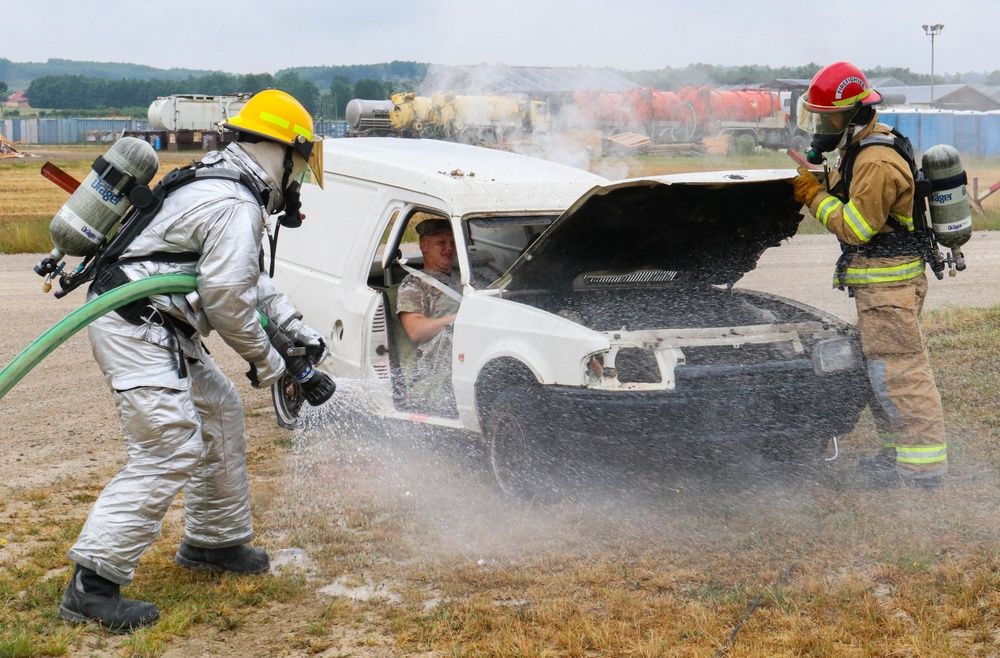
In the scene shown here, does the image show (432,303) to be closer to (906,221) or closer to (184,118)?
(906,221)

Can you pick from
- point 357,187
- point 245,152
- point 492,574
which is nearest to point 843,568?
point 492,574

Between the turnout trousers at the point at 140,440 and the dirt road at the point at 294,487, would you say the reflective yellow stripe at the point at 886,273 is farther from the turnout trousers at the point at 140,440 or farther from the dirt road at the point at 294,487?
the turnout trousers at the point at 140,440

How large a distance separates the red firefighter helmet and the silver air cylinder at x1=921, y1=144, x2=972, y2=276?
41 centimetres

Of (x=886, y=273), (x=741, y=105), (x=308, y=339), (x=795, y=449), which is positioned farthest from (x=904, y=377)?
(x=741, y=105)

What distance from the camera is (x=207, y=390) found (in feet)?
13.8

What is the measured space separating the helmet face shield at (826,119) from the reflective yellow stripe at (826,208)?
41 cm

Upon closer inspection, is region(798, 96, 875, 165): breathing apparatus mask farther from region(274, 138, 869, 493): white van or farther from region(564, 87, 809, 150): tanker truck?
region(564, 87, 809, 150): tanker truck

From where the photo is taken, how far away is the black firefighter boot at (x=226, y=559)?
4383mm

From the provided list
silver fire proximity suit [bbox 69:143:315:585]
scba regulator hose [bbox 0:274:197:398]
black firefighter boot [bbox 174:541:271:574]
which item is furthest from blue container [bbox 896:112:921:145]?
scba regulator hose [bbox 0:274:197:398]

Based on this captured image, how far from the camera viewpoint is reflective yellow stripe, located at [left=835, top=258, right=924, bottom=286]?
204 inches

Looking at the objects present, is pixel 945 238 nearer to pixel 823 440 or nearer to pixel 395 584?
pixel 823 440

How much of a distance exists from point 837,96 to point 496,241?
188 centimetres

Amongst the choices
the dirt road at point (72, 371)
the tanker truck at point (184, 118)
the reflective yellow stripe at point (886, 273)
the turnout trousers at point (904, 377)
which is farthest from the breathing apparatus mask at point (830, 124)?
the tanker truck at point (184, 118)

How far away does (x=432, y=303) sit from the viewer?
5.86 metres
